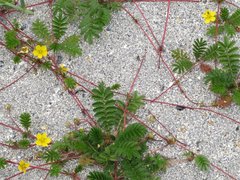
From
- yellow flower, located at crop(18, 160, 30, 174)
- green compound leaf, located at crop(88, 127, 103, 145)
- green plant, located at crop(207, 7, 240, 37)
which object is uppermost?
green plant, located at crop(207, 7, 240, 37)

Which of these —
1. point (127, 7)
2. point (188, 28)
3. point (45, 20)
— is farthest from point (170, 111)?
point (45, 20)

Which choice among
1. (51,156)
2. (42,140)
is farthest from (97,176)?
(42,140)

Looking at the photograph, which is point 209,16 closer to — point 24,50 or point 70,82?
point 70,82

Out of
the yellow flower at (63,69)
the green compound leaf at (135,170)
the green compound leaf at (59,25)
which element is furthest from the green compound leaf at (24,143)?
the green compound leaf at (59,25)

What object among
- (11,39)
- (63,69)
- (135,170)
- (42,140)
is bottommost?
(135,170)

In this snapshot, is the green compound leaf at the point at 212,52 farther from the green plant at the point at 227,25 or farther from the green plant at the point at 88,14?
the green plant at the point at 88,14

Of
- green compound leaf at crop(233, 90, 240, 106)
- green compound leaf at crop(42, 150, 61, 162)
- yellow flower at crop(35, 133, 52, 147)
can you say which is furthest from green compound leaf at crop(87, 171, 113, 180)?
green compound leaf at crop(233, 90, 240, 106)

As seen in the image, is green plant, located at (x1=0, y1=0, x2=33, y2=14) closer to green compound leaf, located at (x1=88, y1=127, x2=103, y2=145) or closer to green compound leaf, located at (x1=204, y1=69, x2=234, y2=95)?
green compound leaf, located at (x1=88, y1=127, x2=103, y2=145)
